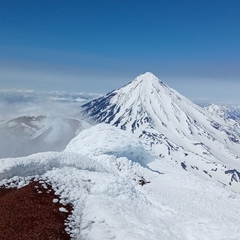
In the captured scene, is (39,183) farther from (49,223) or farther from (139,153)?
(139,153)

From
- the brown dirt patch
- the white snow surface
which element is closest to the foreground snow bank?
the white snow surface

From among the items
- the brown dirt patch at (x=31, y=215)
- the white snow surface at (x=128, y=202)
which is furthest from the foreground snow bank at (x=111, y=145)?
the brown dirt patch at (x=31, y=215)

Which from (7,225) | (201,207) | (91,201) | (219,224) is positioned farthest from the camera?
(201,207)

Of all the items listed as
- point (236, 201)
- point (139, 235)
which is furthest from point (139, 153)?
point (139, 235)

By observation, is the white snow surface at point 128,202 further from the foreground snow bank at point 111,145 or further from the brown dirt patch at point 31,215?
the foreground snow bank at point 111,145

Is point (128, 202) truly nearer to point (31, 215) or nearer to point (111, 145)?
point (31, 215)

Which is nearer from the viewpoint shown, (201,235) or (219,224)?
(201,235)
